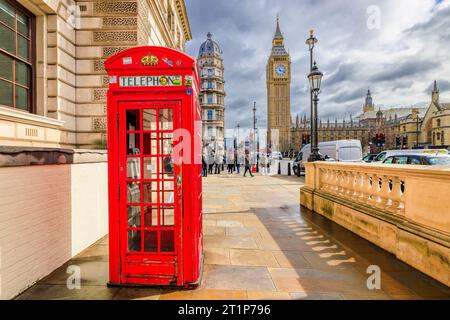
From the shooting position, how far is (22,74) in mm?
6270

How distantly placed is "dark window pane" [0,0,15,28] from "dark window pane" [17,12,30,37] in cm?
23

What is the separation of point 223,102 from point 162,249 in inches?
2507

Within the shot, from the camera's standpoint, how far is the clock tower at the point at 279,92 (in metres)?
116

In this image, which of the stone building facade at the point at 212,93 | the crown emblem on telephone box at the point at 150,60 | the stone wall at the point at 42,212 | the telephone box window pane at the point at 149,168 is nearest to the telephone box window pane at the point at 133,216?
the telephone box window pane at the point at 149,168

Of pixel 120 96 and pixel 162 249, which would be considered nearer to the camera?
pixel 120 96

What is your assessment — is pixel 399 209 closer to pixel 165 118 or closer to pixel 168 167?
pixel 168 167

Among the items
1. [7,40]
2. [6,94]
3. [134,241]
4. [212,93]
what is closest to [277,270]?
[134,241]

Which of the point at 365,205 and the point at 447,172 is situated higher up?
the point at 447,172

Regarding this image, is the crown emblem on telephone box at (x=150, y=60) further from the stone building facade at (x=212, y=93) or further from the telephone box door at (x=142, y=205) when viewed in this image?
the stone building facade at (x=212, y=93)

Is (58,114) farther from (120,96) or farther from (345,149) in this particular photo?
(345,149)

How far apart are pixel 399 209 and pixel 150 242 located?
433cm

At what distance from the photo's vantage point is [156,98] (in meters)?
3.36
